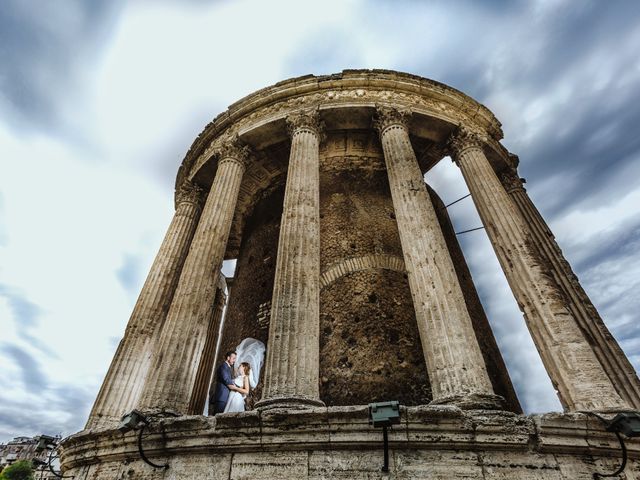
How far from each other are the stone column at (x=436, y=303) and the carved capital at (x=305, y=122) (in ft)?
7.78

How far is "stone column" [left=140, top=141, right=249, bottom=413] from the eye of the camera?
5734mm

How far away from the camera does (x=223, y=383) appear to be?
6484 millimetres

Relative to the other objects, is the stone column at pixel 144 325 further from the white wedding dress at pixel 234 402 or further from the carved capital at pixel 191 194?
the white wedding dress at pixel 234 402

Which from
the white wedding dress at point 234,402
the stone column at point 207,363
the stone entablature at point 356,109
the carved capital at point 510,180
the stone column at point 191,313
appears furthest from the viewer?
the carved capital at point 510,180

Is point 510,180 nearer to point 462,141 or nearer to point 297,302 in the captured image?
point 462,141

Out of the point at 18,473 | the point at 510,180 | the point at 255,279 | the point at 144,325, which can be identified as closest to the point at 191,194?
the point at 255,279

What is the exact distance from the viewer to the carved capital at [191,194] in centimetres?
1082

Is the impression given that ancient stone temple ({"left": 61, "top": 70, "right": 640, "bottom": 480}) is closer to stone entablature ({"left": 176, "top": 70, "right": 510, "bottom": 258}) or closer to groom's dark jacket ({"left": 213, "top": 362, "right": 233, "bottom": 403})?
stone entablature ({"left": 176, "top": 70, "right": 510, "bottom": 258})

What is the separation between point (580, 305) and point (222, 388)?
8.09 m

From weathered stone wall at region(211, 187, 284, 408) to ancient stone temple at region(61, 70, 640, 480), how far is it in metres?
0.08

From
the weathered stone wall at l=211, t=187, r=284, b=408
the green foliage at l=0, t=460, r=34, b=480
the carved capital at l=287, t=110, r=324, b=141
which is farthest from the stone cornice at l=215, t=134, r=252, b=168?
the green foliage at l=0, t=460, r=34, b=480

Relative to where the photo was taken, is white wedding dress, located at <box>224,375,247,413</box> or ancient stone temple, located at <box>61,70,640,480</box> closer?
ancient stone temple, located at <box>61,70,640,480</box>

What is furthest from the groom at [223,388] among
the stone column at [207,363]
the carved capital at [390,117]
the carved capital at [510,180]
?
the carved capital at [510,180]

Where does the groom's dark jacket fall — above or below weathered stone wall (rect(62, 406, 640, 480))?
above
